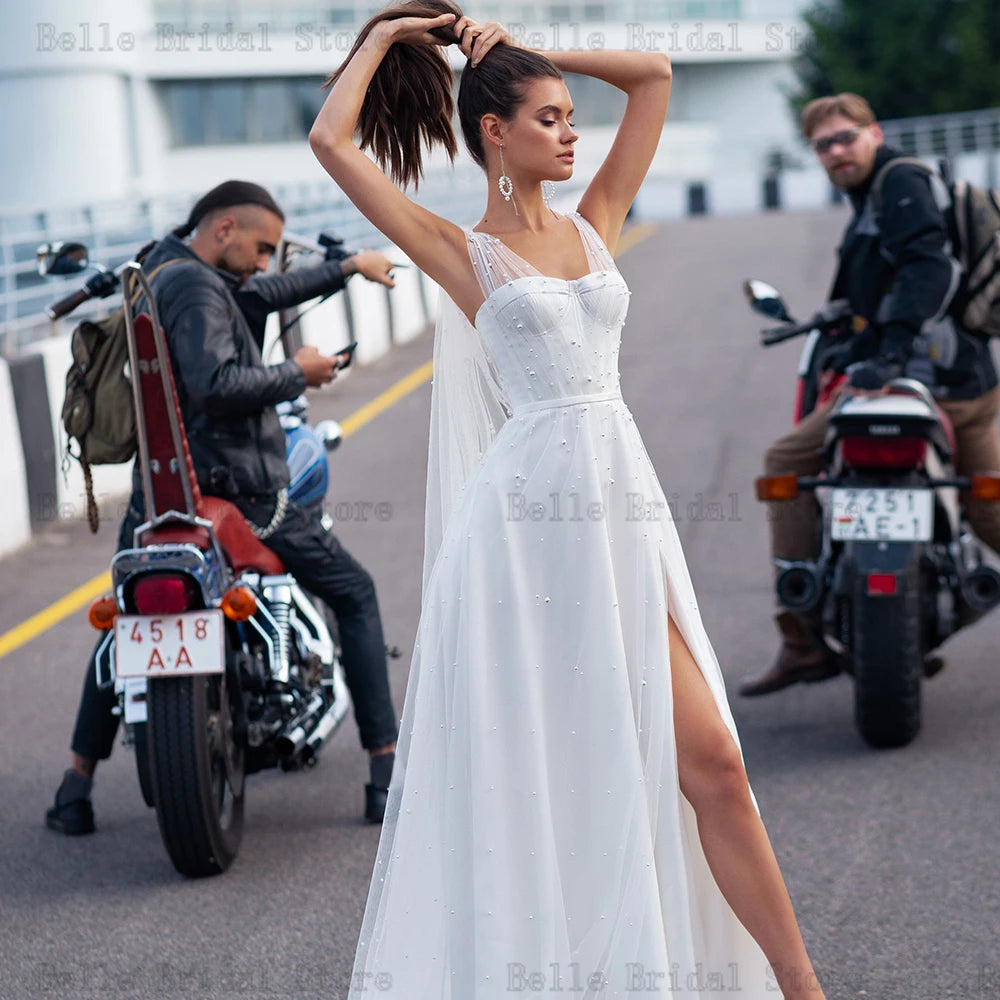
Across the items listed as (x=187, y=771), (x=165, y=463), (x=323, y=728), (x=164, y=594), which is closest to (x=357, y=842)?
Answer: (x=323, y=728)

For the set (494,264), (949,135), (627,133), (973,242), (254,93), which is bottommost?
(949,135)

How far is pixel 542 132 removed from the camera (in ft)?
12.2

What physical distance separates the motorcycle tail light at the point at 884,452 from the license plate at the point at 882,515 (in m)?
0.09

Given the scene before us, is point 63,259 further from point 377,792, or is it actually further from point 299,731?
point 377,792

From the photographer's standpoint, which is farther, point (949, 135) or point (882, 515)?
point (949, 135)

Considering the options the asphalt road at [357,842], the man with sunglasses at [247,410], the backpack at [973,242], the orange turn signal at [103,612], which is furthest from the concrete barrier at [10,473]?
the backpack at [973,242]

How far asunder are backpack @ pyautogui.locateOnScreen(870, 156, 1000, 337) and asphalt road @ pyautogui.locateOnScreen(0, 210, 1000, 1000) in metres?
1.39

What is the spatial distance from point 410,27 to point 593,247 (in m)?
0.60

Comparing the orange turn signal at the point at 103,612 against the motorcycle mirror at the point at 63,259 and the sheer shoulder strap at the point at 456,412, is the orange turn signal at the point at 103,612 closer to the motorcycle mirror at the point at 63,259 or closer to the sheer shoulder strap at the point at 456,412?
the motorcycle mirror at the point at 63,259

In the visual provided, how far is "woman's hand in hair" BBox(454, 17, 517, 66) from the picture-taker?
3713 millimetres

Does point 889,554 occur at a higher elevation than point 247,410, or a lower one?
lower

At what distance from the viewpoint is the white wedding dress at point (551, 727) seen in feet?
11.4

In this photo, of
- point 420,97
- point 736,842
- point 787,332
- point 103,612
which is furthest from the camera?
point 787,332

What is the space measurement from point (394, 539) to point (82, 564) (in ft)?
5.42
